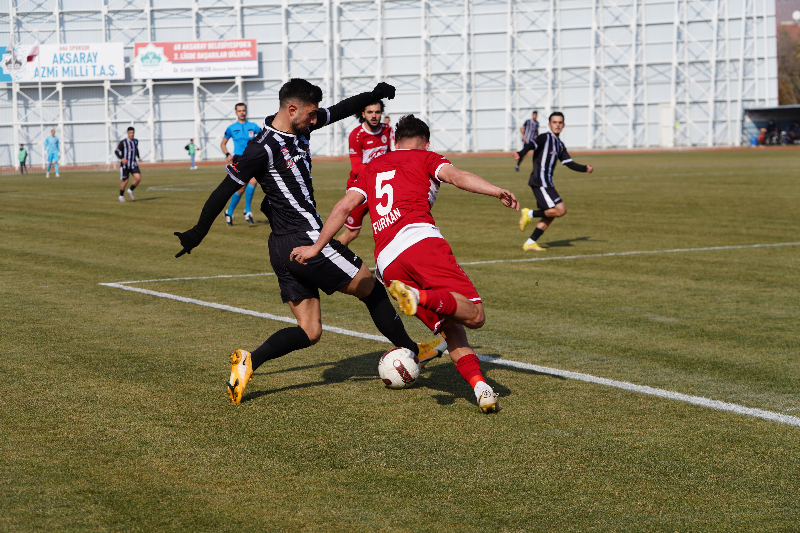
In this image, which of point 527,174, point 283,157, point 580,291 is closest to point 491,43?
point 527,174

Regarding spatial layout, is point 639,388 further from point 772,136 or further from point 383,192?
point 772,136

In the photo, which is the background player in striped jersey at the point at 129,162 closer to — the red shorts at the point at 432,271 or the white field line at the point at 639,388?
the white field line at the point at 639,388

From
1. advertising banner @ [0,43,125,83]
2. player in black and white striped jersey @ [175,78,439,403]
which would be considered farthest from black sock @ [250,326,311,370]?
advertising banner @ [0,43,125,83]

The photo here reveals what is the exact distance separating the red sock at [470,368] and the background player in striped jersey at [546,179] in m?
8.82

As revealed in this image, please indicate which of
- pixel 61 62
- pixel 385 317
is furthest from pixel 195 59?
pixel 385 317

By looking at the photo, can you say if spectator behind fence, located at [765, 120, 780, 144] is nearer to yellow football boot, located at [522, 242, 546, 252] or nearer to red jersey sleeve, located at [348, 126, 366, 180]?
yellow football boot, located at [522, 242, 546, 252]

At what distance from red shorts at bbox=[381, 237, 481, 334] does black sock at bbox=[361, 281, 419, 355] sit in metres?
0.77

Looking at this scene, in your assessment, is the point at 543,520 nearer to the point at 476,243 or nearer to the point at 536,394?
the point at 536,394

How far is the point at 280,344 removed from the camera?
20.4 ft

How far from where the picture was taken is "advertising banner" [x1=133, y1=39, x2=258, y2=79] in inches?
2499

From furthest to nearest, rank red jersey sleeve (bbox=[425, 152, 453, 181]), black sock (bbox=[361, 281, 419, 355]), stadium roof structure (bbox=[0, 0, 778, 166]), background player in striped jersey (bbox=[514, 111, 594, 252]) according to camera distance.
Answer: stadium roof structure (bbox=[0, 0, 778, 166]) → background player in striped jersey (bbox=[514, 111, 594, 252]) → black sock (bbox=[361, 281, 419, 355]) → red jersey sleeve (bbox=[425, 152, 453, 181])

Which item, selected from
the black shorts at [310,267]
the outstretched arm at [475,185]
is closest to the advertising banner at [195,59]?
Answer: the black shorts at [310,267]

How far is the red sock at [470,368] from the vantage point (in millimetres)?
5728

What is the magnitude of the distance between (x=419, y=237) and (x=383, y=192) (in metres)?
0.40
